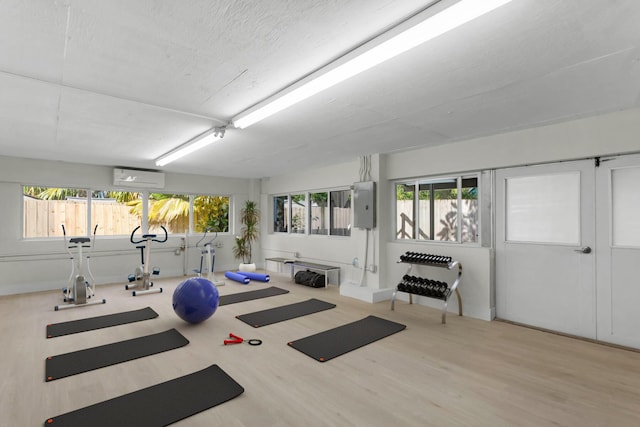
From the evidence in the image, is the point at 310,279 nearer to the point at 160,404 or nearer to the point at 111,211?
the point at 160,404

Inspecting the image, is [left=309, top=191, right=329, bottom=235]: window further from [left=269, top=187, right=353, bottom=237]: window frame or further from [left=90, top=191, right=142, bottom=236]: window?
[left=90, top=191, right=142, bottom=236]: window

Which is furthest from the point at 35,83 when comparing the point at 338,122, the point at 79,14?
the point at 338,122

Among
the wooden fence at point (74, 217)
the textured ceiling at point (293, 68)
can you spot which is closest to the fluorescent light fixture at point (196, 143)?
the textured ceiling at point (293, 68)

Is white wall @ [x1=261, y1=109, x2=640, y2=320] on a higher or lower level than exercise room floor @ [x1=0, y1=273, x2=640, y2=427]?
higher

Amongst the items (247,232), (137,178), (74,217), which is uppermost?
(137,178)

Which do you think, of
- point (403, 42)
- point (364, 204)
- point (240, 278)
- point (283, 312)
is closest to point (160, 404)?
point (283, 312)

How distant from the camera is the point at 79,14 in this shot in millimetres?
1731

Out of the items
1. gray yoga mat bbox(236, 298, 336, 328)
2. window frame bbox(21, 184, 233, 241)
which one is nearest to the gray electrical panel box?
gray yoga mat bbox(236, 298, 336, 328)

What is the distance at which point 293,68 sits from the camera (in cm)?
234

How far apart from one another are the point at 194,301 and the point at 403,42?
3497mm

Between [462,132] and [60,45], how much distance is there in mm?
4018

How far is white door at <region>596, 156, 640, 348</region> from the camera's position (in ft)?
10.8

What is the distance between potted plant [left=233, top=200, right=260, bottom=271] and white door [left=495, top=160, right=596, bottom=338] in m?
5.74

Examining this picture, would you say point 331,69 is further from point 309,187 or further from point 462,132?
point 309,187
